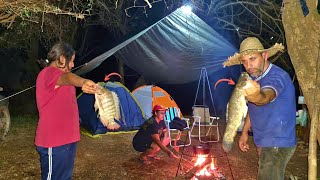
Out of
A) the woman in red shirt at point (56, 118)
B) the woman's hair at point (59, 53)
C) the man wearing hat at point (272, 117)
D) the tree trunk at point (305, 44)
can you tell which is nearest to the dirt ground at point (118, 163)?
the man wearing hat at point (272, 117)

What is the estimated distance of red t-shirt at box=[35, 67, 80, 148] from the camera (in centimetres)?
283

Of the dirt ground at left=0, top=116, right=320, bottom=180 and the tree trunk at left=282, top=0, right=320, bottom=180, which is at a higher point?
the tree trunk at left=282, top=0, right=320, bottom=180

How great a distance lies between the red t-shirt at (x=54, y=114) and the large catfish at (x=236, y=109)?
130cm

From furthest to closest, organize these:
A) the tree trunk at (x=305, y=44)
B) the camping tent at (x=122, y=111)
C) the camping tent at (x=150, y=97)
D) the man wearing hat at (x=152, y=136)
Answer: the camping tent at (x=150, y=97) → the camping tent at (x=122, y=111) → the man wearing hat at (x=152, y=136) → the tree trunk at (x=305, y=44)

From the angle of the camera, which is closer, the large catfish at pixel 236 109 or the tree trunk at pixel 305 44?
the large catfish at pixel 236 109

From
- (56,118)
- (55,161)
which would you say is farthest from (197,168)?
(56,118)

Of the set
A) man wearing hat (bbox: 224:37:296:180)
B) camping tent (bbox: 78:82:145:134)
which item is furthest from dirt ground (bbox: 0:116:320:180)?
man wearing hat (bbox: 224:37:296:180)

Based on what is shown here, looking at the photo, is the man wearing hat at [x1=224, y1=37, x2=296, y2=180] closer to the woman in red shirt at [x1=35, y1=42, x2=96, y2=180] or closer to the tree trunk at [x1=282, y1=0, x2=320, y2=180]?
the tree trunk at [x1=282, y1=0, x2=320, y2=180]

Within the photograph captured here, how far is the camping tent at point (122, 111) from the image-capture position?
8.13 m

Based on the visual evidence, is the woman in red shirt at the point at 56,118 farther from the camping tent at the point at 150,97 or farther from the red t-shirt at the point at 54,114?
the camping tent at the point at 150,97

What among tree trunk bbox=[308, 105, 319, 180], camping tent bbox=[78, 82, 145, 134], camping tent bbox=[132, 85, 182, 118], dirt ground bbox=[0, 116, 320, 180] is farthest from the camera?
camping tent bbox=[132, 85, 182, 118]

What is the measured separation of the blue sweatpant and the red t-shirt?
5cm

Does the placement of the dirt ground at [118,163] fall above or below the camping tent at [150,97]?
below

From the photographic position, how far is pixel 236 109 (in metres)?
2.35
